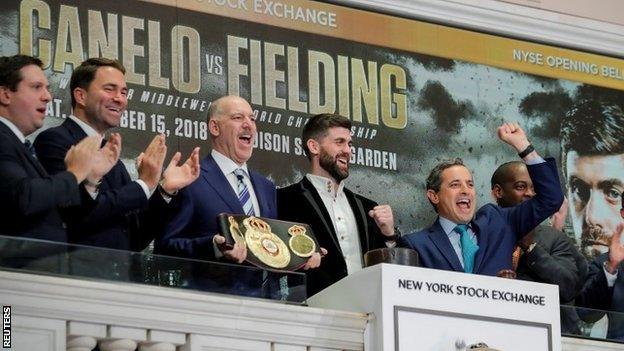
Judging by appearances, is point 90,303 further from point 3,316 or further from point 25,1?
point 25,1

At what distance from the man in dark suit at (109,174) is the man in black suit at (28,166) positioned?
0.37 ft

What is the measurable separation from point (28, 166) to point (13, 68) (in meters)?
0.72

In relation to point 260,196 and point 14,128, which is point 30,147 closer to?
point 14,128

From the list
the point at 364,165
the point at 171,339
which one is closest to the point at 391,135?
the point at 364,165

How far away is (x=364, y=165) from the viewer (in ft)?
33.2

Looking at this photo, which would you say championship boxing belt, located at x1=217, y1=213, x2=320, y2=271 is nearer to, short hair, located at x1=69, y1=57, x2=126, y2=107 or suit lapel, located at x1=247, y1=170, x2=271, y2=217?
suit lapel, located at x1=247, y1=170, x2=271, y2=217

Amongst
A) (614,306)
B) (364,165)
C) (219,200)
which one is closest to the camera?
(219,200)

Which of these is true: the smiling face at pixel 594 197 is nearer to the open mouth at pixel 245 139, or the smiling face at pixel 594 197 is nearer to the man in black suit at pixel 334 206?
the man in black suit at pixel 334 206

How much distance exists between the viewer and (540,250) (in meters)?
9.61

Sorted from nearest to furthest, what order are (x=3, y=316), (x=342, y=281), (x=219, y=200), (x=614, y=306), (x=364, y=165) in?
(x=3, y=316) < (x=342, y=281) < (x=219, y=200) < (x=614, y=306) < (x=364, y=165)

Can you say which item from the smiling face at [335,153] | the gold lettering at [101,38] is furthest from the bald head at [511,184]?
the gold lettering at [101,38]

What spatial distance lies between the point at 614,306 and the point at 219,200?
8.08ft

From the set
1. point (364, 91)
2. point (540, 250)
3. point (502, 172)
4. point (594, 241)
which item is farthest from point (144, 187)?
point (594, 241)

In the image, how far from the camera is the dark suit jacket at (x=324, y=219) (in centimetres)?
886
